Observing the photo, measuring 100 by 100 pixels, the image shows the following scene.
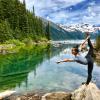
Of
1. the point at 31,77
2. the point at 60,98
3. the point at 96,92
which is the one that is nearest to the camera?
the point at 96,92

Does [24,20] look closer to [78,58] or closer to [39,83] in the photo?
[39,83]

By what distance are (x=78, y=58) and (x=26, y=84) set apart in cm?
1645

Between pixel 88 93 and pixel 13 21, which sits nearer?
pixel 88 93

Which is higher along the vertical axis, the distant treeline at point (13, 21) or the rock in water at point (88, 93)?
the distant treeline at point (13, 21)

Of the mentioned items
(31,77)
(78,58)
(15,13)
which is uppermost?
(15,13)

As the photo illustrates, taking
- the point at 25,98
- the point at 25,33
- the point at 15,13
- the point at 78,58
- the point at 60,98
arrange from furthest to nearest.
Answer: the point at 25,33 → the point at 15,13 → the point at 25,98 → the point at 60,98 → the point at 78,58

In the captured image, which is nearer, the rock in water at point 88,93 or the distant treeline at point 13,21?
the rock in water at point 88,93

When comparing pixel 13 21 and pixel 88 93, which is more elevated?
pixel 13 21

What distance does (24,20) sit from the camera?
4993 inches

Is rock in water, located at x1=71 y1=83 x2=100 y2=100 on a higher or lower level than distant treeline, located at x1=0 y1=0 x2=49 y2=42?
lower

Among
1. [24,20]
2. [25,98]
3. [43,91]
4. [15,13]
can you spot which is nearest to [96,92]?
[25,98]

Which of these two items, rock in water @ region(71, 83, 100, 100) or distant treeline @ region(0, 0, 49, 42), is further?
distant treeline @ region(0, 0, 49, 42)

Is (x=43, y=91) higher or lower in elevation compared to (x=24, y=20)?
lower

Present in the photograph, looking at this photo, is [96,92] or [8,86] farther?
[8,86]
